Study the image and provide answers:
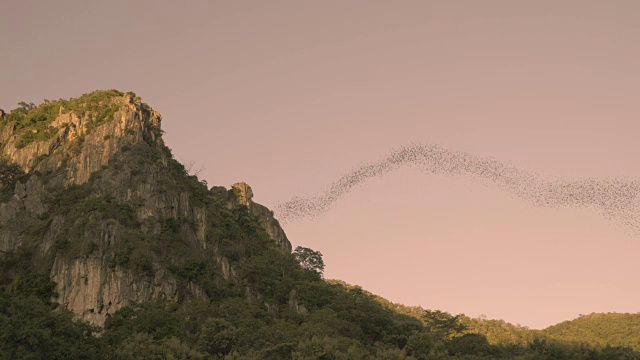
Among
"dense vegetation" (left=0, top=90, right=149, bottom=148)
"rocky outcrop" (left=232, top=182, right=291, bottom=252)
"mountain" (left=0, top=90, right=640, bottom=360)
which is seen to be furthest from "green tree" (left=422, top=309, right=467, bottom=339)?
"dense vegetation" (left=0, top=90, right=149, bottom=148)

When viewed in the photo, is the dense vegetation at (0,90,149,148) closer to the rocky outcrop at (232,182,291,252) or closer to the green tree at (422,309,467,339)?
the rocky outcrop at (232,182,291,252)

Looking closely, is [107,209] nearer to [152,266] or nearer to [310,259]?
[152,266]

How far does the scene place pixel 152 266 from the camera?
69562 millimetres

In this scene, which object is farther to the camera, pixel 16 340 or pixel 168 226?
pixel 168 226

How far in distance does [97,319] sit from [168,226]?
15.6 m

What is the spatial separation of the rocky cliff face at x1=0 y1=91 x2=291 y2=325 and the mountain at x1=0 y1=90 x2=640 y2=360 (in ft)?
0.49

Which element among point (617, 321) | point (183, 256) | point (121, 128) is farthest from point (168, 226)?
point (617, 321)

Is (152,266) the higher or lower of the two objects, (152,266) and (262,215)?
the lower

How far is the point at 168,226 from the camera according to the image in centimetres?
7806

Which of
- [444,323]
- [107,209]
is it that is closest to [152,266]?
[107,209]

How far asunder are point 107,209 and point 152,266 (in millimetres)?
8337

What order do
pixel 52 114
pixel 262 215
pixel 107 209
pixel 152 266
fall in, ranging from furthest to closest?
pixel 262 215, pixel 52 114, pixel 107 209, pixel 152 266

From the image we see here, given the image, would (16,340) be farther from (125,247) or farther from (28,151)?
(28,151)

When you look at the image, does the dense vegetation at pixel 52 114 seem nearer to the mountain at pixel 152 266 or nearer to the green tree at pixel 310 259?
the mountain at pixel 152 266
